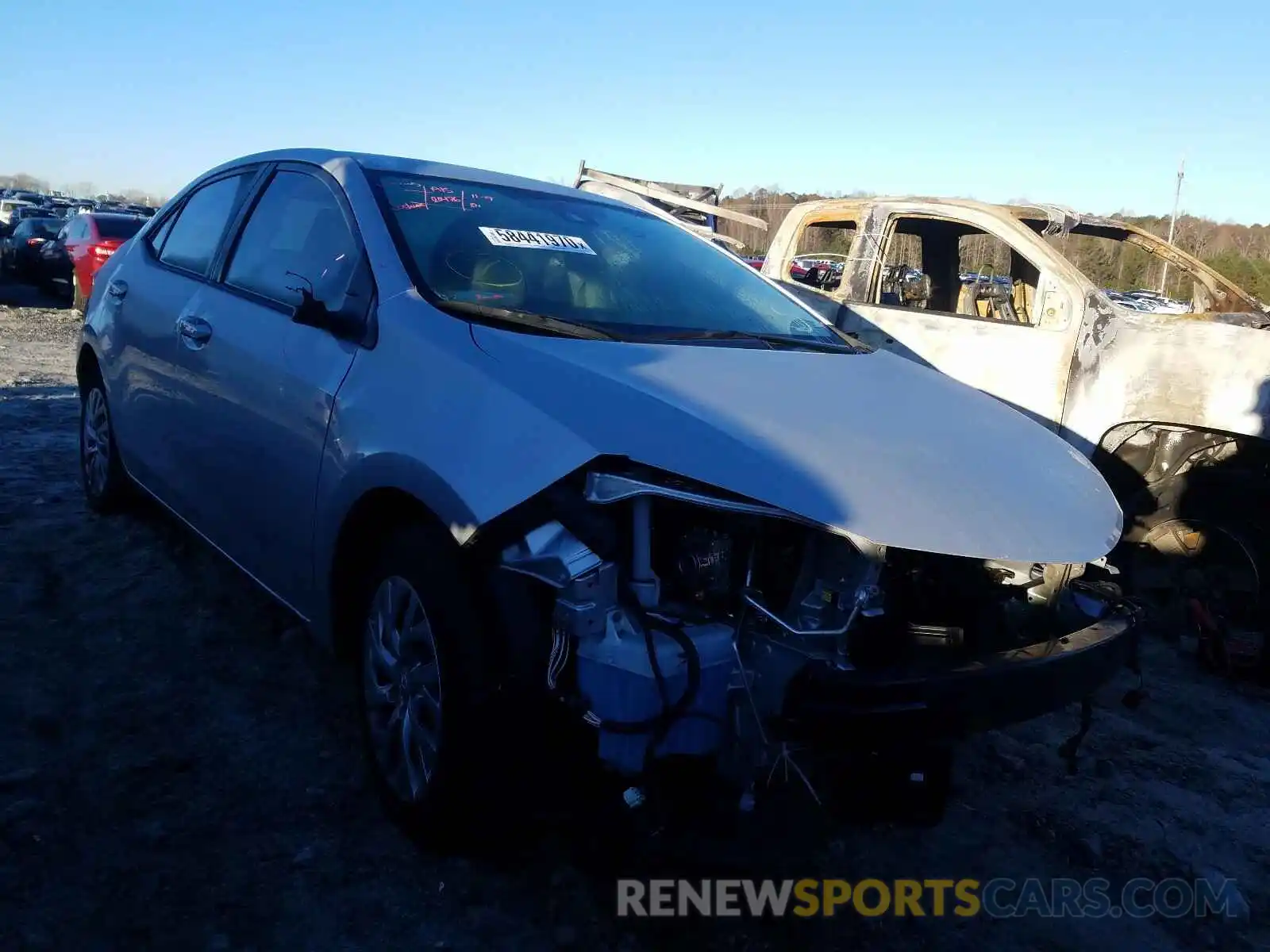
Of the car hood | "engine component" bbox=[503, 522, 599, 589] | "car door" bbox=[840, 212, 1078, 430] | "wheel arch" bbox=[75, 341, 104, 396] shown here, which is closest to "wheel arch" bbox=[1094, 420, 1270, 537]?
"car door" bbox=[840, 212, 1078, 430]

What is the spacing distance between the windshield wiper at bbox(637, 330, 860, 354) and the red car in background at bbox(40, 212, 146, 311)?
994cm

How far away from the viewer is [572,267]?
3.15 m

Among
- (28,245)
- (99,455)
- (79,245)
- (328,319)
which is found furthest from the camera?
(28,245)

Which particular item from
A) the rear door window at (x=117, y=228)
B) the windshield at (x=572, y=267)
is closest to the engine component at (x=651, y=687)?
the windshield at (x=572, y=267)

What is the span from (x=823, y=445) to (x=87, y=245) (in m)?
13.6

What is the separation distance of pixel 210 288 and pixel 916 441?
8.36 feet

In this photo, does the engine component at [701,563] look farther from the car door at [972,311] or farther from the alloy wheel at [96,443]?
the alloy wheel at [96,443]

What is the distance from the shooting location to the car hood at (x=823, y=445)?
7.03 feet

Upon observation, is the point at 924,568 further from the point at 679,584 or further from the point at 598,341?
the point at 598,341

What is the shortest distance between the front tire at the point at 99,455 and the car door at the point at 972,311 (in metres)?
3.74

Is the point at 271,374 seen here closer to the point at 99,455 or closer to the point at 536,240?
the point at 536,240

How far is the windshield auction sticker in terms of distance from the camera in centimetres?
311

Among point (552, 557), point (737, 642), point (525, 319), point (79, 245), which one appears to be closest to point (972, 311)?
point (525, 319)

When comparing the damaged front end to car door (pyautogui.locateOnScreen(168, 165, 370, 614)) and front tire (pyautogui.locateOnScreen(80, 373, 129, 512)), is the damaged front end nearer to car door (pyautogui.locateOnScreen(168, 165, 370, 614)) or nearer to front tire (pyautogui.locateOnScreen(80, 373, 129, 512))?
car door (pyautogui.locateOnScreen(168, 165, 370, 614))
